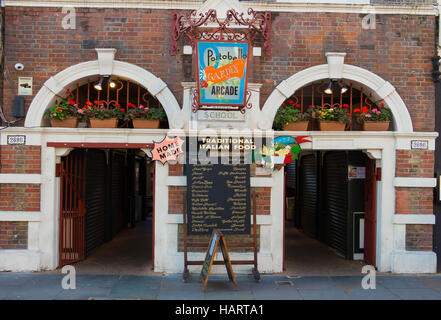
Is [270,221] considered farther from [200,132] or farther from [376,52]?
[376,52]

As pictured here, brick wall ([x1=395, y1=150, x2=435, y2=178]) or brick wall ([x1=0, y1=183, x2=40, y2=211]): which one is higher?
brick wall ([x1=395, y1=150, x2=435, y2=178])

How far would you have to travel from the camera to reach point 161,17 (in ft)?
25.7

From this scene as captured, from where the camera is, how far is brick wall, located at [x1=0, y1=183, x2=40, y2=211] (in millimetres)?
7633

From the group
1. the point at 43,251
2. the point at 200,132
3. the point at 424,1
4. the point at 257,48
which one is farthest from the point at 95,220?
the point at 424,1

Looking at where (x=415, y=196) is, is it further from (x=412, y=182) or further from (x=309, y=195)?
(x=309, y=195)

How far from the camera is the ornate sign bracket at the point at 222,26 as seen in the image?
7488 mm

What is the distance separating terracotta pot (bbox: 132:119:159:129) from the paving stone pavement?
117 inches

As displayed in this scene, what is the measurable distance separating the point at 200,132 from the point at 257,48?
2082 millimetres

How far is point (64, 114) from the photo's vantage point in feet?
25.1

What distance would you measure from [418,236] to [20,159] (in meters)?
8.19

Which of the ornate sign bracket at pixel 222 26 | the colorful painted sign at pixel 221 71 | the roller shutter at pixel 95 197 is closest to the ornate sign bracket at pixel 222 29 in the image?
the ornate sign bracket at pixel 222 26

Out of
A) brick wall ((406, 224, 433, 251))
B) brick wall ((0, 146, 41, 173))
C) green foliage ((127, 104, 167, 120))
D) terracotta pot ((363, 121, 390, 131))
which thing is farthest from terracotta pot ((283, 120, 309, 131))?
brick wall ((0, 146, 41, 173))

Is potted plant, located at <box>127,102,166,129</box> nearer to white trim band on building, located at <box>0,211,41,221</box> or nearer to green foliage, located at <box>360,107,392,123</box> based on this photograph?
white trim band on building, located at <box>0,211,41,221</box>

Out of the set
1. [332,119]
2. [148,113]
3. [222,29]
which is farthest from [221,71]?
[332,119]
